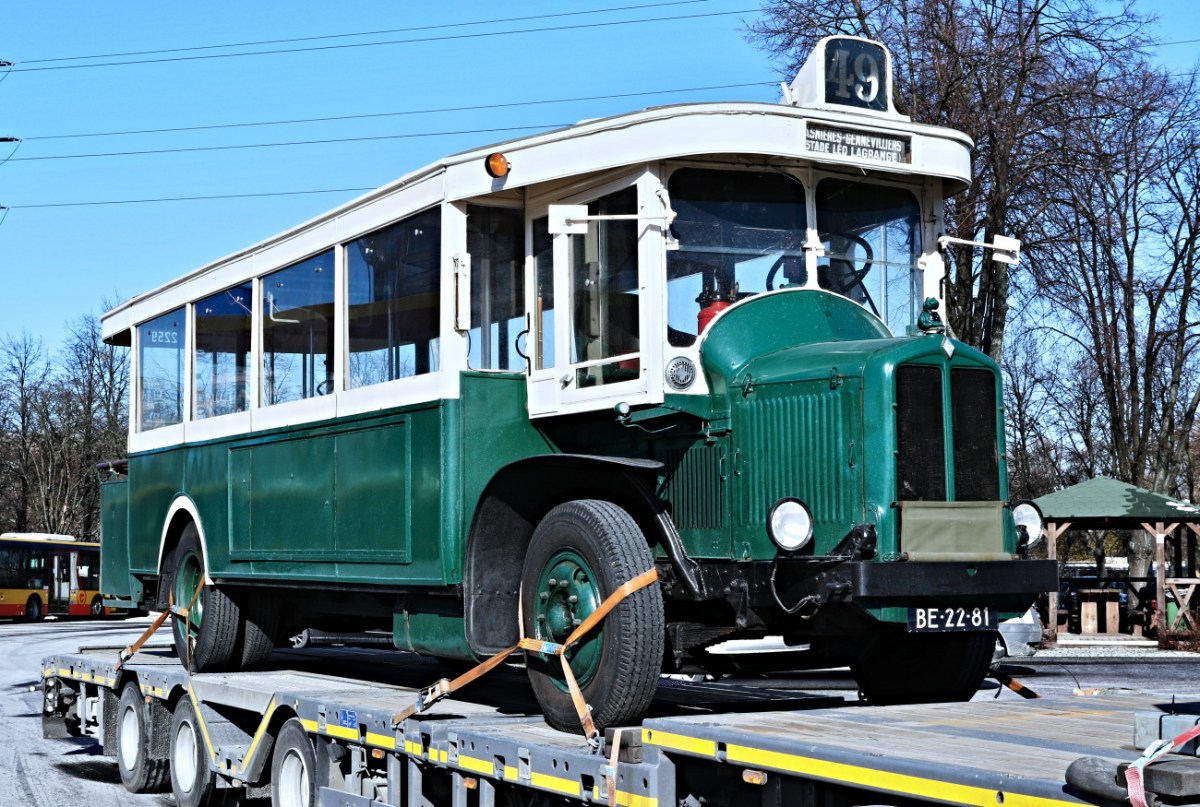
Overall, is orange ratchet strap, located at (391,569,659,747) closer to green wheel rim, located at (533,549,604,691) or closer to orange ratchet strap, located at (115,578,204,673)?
green wheel rim, located at (533,549,604,691)

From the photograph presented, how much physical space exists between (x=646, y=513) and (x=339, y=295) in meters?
2.89

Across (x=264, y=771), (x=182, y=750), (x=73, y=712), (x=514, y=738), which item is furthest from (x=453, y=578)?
(x=73, y=712)

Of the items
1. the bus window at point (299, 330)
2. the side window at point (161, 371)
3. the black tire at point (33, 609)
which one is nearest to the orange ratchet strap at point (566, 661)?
the bus window at point (299, 330)

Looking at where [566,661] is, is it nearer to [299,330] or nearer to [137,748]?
[299,330]

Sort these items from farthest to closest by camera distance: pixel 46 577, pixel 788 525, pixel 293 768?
pixel 46 577, pixel 293 768, pixel 788 525

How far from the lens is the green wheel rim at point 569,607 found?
6902 mm

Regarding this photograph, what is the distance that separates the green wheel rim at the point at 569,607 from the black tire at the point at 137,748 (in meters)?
4.68

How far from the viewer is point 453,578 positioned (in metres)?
7.96

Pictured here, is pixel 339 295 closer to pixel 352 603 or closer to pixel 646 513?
pixel 352 603

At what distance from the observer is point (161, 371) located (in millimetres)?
12352

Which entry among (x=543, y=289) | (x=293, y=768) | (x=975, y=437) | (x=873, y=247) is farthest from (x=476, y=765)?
(x=873, y=247)

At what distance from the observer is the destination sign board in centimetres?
750

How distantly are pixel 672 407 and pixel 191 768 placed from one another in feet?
16.0

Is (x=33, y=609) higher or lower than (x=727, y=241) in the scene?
lower
